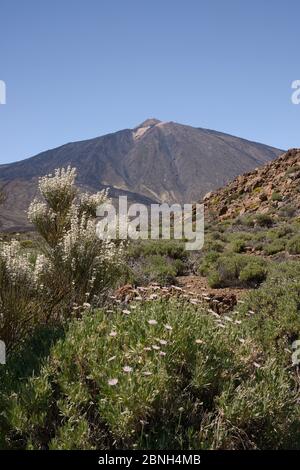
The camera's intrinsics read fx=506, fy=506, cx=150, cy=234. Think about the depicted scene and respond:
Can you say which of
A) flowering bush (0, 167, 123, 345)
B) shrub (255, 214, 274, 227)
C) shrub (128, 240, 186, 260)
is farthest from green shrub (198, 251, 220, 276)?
shrub (255, 214, 274, 227)

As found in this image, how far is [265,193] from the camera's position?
2934 centimetres

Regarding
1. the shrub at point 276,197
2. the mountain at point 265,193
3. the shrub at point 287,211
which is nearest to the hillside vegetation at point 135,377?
the shrub at point 287,211

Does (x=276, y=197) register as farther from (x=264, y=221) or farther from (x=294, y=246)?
(x=294, y=246)

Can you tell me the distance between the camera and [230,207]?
99.9ft

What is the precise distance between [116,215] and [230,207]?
24301mm

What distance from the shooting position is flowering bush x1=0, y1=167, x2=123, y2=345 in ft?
15.2

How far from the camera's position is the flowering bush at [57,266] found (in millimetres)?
4625

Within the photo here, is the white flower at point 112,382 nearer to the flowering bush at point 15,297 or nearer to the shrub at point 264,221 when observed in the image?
the flowering bush at point 15,297

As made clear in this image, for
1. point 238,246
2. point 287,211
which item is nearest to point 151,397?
point 238,246

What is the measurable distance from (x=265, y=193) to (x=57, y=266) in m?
25.2
